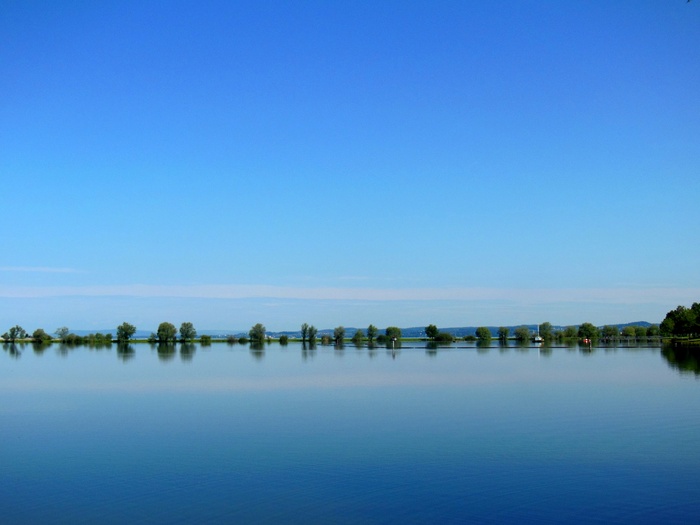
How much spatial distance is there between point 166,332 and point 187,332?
23.0 feet

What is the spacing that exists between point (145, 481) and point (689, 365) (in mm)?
A: 41244

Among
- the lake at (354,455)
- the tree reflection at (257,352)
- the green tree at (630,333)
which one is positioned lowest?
the green tree at (630,333)

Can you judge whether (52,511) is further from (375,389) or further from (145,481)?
(375,389)

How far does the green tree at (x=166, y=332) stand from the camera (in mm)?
126188

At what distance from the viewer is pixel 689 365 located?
4412cm

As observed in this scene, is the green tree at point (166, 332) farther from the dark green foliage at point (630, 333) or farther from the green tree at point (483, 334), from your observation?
the dark green foliage at point (630, 333)

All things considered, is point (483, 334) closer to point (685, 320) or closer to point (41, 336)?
point (685, 320)

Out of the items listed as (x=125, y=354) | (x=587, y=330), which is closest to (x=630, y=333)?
(x=587, y=330)

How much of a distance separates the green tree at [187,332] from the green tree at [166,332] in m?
5.12

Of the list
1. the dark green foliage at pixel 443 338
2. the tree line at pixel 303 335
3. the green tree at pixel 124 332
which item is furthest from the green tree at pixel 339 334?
the green tree at pixel 124 332

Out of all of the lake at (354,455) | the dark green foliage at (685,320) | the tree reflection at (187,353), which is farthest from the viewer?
the dark green foliage at (685,320)

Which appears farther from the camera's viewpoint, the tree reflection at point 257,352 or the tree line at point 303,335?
the tree line at point 303,335

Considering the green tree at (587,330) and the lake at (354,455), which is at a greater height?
the lake at (354,455)

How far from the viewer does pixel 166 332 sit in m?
126
